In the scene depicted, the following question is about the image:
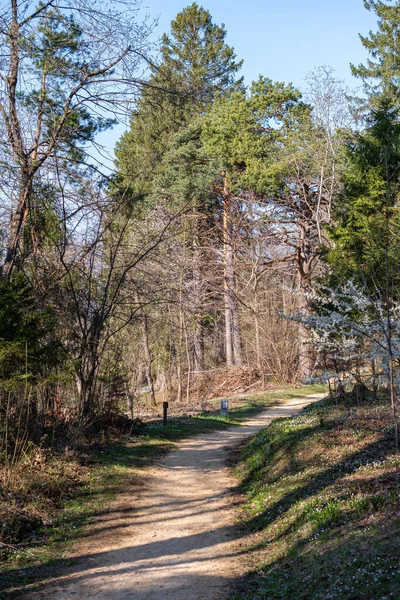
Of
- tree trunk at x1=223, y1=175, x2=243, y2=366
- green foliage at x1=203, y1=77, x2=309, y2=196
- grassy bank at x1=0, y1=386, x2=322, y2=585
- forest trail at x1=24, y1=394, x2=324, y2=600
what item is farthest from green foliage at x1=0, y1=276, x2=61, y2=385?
tree trunk at x1=223, y1=175, x2=243, y2=366

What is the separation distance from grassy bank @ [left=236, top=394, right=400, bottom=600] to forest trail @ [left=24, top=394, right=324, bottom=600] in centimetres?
38

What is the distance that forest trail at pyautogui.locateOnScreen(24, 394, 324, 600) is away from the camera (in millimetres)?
6289

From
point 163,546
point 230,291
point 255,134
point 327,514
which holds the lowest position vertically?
point 163,546

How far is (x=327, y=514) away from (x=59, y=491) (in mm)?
4599

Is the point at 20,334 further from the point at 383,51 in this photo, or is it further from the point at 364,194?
the point at 383,51

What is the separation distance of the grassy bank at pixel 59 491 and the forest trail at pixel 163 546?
1.05 ft

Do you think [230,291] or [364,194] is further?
[230,291]

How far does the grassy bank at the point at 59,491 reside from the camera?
764cm

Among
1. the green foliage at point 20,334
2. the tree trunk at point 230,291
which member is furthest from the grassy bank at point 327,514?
the tree trunk at point 230,291

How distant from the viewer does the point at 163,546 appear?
25.5ft

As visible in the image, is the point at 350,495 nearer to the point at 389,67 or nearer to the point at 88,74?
the point at 88,74

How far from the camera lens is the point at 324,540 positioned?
6398mm

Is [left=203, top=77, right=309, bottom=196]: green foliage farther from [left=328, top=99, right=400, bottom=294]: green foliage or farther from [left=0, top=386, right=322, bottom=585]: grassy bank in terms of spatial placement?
[left=0, top=386, right=322, bottom=585]: grassy bank

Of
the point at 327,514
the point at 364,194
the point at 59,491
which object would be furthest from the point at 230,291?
the point at 327,514
